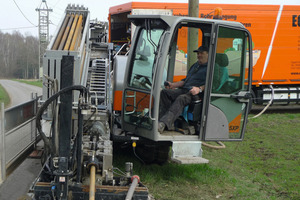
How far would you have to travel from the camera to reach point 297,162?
24.6 ft

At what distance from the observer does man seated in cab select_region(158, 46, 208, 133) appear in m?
5.45

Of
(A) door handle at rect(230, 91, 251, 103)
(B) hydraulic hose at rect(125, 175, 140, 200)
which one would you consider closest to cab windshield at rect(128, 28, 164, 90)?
(A) door handle at rect(230, 91, 251, 103)

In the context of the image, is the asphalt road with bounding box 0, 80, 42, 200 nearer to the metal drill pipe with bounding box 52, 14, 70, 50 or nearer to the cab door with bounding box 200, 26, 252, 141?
the metal drill pipe with bounding box 52, 14, 70, 50

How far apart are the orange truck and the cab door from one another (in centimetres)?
726

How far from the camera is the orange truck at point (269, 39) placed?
12805 millimetres

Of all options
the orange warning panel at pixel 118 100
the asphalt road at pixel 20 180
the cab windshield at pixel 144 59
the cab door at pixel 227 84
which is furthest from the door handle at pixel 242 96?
the asphalt road at pixel 20 180

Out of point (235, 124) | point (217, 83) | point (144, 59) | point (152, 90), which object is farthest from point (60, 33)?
point (235, 124)

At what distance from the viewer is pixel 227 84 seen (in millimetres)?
5516

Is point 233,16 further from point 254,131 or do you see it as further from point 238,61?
point 238,61

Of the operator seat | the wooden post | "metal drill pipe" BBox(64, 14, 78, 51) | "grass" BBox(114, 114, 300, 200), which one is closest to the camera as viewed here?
the wooden post

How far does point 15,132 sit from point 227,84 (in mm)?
3241

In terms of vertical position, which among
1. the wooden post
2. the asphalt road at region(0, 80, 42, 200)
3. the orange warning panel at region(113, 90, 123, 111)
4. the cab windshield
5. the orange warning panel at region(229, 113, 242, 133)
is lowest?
the asphalt road at region(0, 80, 42, 200)

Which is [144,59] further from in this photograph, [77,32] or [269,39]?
[269,39]

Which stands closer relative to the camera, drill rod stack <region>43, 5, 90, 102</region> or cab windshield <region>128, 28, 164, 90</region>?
drill rod stack <region>43, 5, 90, 102</region>
